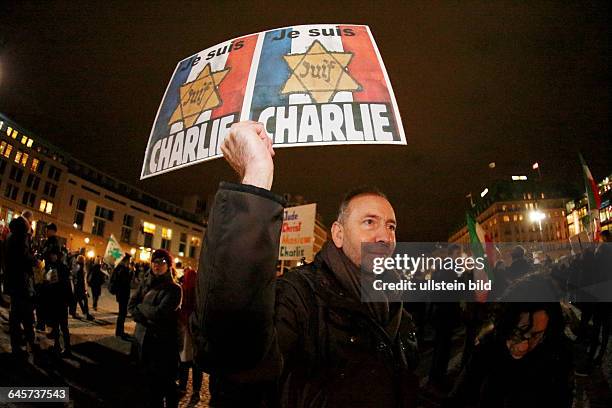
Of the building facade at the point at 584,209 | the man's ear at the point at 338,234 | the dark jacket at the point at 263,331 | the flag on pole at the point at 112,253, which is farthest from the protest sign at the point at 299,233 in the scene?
the building facade at the point at 584,209

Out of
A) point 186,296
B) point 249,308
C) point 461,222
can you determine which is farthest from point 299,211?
point 461,222

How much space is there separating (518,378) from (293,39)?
3.01m

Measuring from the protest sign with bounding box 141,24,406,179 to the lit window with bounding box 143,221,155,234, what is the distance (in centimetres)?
6286

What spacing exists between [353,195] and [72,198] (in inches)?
2052

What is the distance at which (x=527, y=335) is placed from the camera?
3043 millimetres

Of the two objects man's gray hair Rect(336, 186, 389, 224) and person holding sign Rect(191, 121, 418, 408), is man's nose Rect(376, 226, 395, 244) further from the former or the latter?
man's gray hair Rect(336, 186, 389, 224)

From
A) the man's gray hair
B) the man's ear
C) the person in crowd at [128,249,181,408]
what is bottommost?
the person in crowd at [128,249,181,408]

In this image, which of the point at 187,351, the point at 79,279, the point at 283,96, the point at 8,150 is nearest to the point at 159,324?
the point at 187,351

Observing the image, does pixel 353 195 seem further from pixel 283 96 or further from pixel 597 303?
pixel 597 303

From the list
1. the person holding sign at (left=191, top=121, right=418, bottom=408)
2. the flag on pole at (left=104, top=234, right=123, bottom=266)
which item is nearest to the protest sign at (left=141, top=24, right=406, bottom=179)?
the person holding sign at (left=191, top=121, right=418, bottom=408)

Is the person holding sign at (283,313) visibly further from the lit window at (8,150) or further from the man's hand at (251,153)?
the lit window at (8,150)

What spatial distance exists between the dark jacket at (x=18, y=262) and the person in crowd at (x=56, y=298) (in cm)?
86

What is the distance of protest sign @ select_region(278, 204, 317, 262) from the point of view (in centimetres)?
1240

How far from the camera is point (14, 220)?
6.20m
